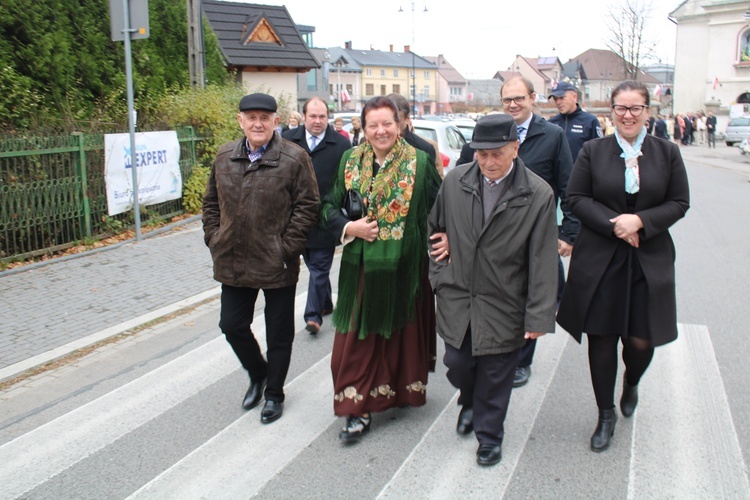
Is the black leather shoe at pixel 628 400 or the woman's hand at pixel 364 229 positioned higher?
the woman's hand at pixel 364 229

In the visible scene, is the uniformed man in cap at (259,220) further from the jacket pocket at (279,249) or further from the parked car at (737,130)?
the parked car at (737,130)

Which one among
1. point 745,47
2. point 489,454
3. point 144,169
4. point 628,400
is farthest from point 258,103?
point 745,47

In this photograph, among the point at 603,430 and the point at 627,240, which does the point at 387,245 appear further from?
the point at 603,430

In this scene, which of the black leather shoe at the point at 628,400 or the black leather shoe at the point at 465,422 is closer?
the black leather shoe at the point at 465,422

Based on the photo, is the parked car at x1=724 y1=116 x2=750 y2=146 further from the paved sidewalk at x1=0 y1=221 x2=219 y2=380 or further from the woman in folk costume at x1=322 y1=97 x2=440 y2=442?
the woman in folk costume at x1=322 y1=97 x2=440 y2=442

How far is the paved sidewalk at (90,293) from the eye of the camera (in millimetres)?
5832

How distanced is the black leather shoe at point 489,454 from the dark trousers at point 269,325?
4.46ft

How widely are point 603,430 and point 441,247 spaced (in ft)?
4.56

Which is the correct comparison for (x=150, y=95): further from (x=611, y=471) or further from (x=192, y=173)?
(x=611, y=471)

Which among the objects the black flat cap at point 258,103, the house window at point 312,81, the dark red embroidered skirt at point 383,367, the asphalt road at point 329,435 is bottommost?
the asphalt road at point 329,435

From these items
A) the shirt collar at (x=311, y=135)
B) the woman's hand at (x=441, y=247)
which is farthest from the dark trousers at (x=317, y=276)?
the woman's hand at (x=441, y=247)

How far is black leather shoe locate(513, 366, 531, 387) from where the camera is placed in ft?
15.7

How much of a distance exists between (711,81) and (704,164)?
28.4 metres

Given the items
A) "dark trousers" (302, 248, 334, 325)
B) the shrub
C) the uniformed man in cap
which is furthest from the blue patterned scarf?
the shrub
